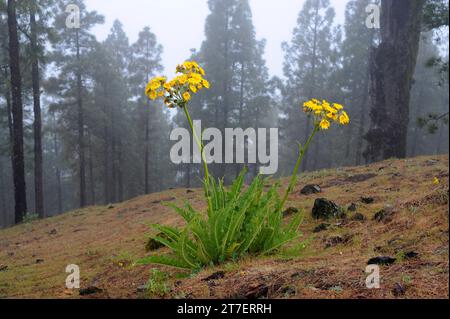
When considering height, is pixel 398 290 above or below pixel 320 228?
above

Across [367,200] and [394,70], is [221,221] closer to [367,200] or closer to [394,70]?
[367,200]

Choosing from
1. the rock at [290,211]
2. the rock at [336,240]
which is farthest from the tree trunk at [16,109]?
the rock at [336,240]

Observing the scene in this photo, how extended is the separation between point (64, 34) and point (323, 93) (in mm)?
15777

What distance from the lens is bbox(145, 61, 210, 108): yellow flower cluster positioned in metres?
3.11

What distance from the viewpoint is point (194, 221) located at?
319cm

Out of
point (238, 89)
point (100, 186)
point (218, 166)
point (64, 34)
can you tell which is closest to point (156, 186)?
point (100, 186)

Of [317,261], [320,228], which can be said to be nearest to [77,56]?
[320,228]

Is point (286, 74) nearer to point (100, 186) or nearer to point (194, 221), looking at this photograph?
point (100, 186)

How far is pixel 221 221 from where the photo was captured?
320 cm

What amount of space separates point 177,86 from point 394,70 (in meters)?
7.70

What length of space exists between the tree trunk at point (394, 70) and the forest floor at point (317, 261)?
9.26 ft

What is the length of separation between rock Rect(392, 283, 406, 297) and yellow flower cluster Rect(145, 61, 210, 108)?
202 cm

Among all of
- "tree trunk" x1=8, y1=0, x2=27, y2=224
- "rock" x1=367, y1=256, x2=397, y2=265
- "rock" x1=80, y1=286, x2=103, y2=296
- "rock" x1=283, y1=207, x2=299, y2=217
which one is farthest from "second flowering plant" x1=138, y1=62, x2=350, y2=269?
"tree trunk" x1=8, y1=0, x2=27, y2=224

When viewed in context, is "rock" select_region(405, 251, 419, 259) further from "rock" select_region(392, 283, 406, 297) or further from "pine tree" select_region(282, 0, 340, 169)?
"pine tree" select_region(282, 0, 340, 169)
